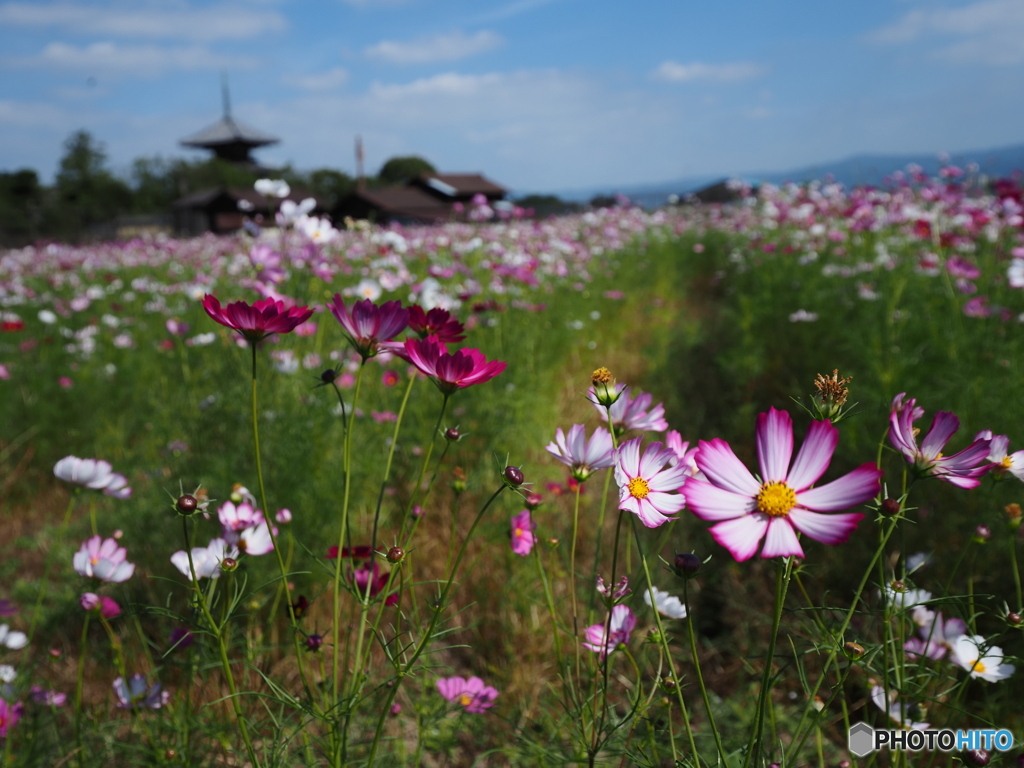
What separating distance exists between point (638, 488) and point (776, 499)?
0.53 ft

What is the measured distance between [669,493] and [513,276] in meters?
3.06

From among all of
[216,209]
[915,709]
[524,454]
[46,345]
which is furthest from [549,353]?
[216,209]

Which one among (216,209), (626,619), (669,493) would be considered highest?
(216,209)

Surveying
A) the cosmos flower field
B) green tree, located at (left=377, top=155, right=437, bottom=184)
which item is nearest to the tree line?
green tree, located at (left=377, top=155, right=437, bottom=184)

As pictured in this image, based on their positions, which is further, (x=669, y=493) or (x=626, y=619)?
(x=626, y=619)

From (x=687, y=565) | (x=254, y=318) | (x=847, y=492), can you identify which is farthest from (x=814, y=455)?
(x=254, y=318)

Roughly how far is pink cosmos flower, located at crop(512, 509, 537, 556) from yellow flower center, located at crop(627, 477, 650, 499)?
0.31m

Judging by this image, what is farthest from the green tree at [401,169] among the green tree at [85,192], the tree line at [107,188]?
the green tree at [85,192]

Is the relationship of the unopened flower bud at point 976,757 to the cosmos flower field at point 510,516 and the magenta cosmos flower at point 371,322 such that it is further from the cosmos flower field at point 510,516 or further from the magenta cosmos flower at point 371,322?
the magenta cosmos flower at point 371,322

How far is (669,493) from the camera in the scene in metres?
0.77

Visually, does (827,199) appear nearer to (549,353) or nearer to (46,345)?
(549,353)

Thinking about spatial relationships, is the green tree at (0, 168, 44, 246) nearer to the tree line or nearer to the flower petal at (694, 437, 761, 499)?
the tree line

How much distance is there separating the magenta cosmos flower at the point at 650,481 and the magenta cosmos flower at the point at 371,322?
329mm

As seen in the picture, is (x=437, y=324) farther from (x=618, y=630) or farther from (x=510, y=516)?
(x=510, y=516)
